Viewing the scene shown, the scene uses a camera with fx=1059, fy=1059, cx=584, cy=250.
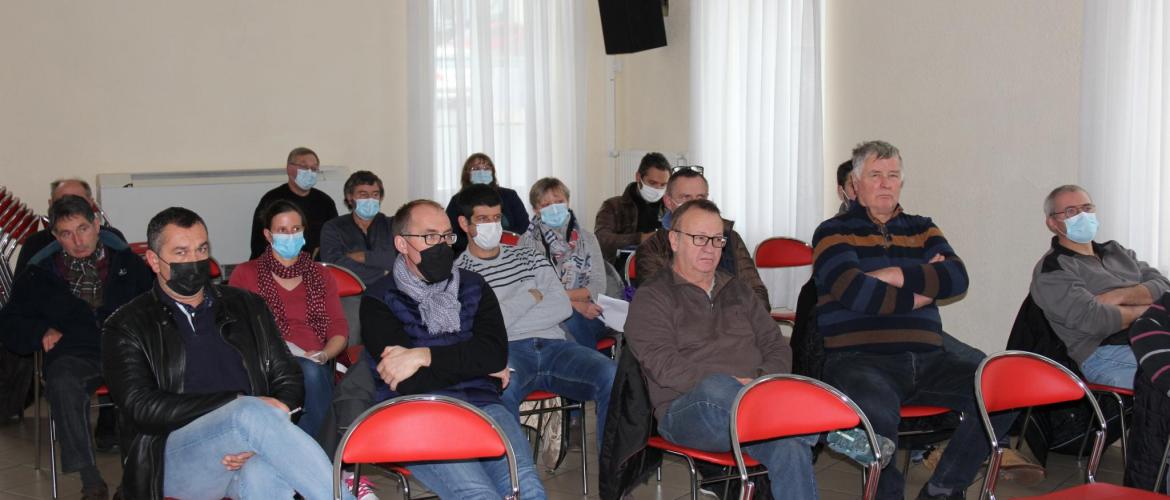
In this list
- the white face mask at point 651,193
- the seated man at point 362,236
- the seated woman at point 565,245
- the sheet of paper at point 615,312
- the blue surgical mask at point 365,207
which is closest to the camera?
the sheet of paper at point 615,312

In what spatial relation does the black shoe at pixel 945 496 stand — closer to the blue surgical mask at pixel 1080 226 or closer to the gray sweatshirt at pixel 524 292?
the blue surgical mask at pixel 1080 226

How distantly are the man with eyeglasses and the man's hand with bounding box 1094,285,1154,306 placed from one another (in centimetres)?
435

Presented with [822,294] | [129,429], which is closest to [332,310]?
[129,429]

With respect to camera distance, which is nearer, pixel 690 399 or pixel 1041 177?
pixel 690 399

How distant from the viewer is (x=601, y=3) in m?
8.38

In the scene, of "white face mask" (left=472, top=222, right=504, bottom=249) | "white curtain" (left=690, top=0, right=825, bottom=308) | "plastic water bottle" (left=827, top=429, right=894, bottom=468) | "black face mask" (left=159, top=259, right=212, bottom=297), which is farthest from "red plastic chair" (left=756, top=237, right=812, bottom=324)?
"black face mask" (left=159, top=259, right=212, bottom=297)

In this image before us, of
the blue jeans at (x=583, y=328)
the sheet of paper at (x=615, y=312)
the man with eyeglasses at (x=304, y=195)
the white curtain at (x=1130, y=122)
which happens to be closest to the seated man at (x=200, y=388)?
the sheet of paper at (x=615, y=312)

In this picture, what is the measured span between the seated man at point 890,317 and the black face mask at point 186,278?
2.17 metres

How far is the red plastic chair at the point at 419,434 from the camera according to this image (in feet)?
8.67

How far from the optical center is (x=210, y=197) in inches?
264

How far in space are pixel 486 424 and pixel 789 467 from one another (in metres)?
1.00

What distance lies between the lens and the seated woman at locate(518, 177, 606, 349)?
5.07m

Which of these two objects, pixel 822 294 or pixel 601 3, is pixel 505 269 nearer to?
pixel 822 294

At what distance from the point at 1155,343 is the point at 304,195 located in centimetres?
498
